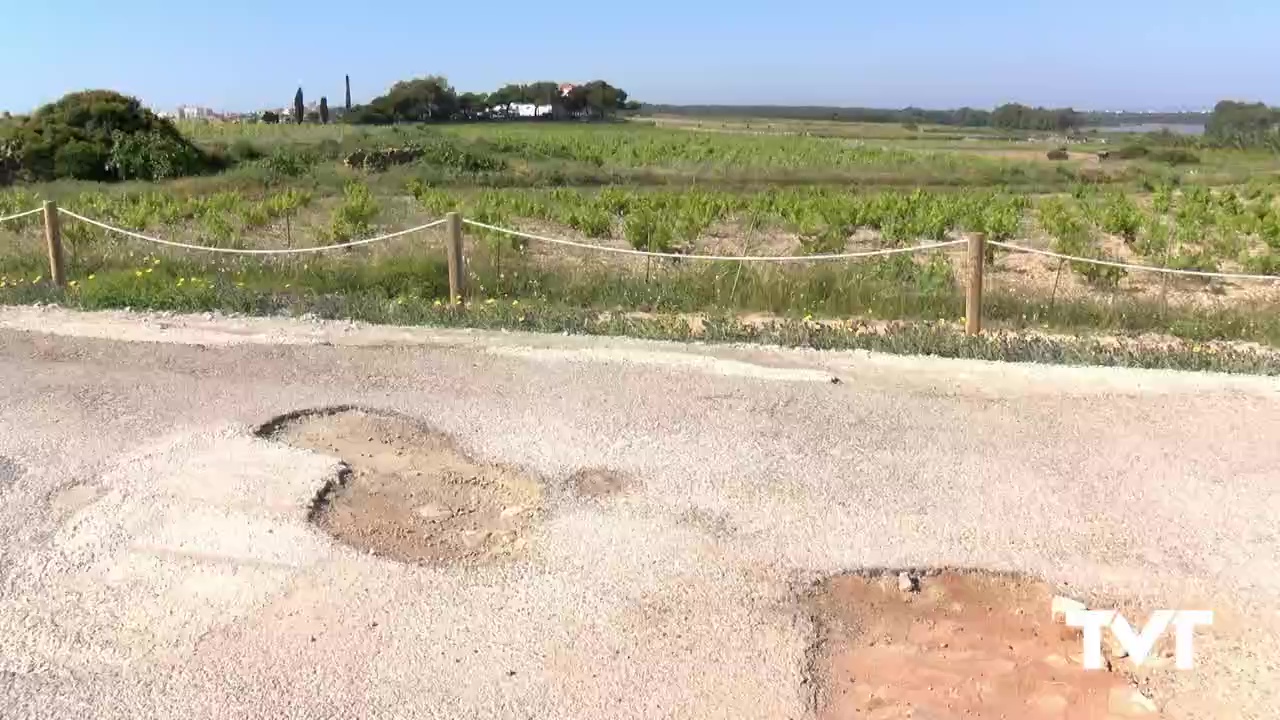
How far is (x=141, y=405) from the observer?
7141mm

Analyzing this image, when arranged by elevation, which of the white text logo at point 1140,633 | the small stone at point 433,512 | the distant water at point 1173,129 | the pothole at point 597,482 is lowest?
the white text logo at point 1140,633

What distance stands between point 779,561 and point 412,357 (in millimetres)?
4217

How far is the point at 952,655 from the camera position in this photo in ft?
13.8

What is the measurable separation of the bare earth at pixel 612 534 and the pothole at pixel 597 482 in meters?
0.02

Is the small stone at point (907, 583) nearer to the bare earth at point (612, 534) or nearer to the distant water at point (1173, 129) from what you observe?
the bare earth at point (612, 534)

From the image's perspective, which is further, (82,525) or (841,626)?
(82,525)

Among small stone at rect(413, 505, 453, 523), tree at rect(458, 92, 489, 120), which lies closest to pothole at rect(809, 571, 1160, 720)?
small stone at rect(413, 505, 453, 523)

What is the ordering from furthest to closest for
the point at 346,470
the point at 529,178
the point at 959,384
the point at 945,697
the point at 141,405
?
the point at 529,178 → the point at 959,384 → the point at 141,405 → the point at 346,470 → the point at 945,697

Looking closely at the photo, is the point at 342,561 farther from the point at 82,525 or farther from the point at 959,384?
the point at 959,384

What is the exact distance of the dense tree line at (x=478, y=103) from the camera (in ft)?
307

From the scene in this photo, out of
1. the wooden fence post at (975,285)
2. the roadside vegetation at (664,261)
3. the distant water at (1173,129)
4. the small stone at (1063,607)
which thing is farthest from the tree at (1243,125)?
the small stone at (1063,607)

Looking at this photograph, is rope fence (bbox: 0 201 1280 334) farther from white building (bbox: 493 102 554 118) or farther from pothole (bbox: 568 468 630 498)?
white building (bbox: 493 102 554 118)

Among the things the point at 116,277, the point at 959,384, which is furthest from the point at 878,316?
the point at 116,277

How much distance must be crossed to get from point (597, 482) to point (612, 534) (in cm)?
66
